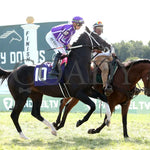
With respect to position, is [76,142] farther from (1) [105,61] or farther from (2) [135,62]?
(2) [135,62]

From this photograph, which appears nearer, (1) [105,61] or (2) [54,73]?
(2) [54,73]

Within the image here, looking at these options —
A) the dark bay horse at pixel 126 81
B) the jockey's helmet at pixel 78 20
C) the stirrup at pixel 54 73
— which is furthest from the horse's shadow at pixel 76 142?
the jockey's helmet at pixel 78 20

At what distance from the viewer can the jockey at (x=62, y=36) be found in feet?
22.9

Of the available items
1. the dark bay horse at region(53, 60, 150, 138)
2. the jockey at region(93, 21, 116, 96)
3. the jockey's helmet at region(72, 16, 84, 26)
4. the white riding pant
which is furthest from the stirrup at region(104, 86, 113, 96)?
the jockey's helmet at region(72, 16, 84, 26)

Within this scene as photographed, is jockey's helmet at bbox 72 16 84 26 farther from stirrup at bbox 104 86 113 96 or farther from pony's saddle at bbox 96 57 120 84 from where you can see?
stirrup at bbox 104 86 113 96

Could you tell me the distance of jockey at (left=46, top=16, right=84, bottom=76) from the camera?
6984 mm

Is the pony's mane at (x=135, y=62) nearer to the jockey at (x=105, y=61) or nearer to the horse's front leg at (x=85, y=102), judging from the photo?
the jockey at (x=105, y=61)

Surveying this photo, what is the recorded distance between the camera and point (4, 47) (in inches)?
675

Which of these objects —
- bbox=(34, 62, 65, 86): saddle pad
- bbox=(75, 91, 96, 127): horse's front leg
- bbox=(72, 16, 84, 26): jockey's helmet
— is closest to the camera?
bbox=(75, 91, 96, 127): horse's front leg

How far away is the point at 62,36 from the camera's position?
23.6 feet

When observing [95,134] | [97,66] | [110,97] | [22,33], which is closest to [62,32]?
[97,66]

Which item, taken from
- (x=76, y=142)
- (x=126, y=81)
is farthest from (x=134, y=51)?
(x=76, y=142)

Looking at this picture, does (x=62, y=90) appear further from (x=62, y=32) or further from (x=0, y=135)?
(x=0, y=135)

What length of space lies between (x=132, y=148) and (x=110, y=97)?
171 cm
